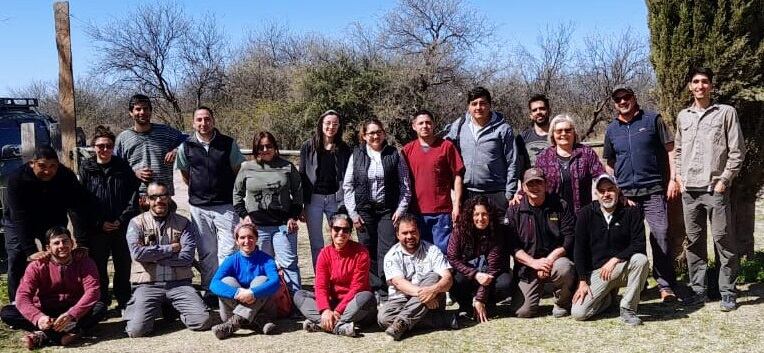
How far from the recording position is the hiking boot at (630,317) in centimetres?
532

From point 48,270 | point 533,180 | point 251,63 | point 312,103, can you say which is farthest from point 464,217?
point 251,63

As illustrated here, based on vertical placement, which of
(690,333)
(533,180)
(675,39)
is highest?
(675,39)

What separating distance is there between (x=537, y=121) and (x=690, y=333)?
2.19 m

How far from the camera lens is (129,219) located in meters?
6.14

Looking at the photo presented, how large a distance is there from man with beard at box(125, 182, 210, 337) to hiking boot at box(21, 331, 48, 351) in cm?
64

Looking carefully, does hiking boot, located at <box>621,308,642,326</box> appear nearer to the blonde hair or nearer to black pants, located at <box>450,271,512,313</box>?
black pants, located at <box>450,271,512,313</box>

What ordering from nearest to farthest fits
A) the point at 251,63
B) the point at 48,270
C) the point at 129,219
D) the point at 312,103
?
the point at 48,270 → the point at 129,219 → the point at 312,103 → the point at 251,63

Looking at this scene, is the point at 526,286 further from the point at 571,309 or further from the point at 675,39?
the point at 675,39

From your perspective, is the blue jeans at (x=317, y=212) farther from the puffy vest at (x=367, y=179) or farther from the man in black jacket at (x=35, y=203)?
the man in black jacket at (x=35, y=203)

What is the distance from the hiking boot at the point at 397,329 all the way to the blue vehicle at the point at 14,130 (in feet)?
17.8

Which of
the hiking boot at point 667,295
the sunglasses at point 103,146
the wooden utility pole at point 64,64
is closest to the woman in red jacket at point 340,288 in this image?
the sunglasses at point 103,146

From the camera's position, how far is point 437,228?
5941mm

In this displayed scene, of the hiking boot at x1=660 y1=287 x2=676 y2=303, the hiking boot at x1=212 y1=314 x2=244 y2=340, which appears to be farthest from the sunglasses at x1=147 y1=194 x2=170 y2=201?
the hiking boot at x1=660 y1=287 x2=676 y2=303

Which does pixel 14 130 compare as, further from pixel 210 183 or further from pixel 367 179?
pixel 367 179
